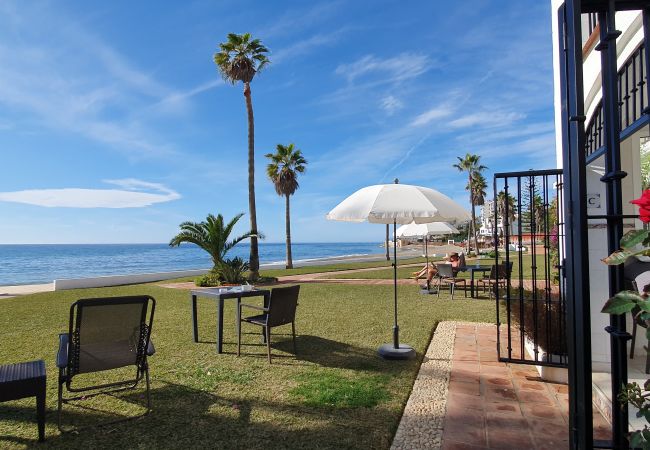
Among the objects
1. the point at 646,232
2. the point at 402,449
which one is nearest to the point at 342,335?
the point at 402,449

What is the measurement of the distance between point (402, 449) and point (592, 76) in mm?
3749

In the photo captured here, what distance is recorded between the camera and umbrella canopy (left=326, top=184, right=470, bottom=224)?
512cm

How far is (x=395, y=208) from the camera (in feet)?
16.9

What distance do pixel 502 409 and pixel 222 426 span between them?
2408mm

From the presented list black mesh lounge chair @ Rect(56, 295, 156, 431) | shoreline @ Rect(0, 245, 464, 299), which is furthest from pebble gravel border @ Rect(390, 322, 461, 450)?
shoreline @ Rect(0, 245, 464, 299)

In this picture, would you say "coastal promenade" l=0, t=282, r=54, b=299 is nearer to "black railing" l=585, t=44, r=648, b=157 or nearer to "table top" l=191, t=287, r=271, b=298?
"table top" l=191, t=287, r=271, b=298

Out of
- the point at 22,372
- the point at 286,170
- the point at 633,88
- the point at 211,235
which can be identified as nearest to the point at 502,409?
the point at 633,88

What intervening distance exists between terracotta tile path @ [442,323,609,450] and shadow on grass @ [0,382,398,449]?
600 millimetres

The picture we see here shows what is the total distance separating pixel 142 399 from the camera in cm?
401

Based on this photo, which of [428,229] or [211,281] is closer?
[428,229]

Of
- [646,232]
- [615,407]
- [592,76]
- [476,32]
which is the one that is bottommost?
[615,407]

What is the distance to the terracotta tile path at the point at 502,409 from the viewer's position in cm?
300

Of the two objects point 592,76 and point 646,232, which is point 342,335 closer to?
point 592,76

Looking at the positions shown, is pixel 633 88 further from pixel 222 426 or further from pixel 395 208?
pixel 222 426
